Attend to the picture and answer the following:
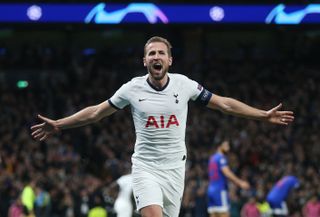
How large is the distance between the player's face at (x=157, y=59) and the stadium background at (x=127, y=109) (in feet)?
33.8

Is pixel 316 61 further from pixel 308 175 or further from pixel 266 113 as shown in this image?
pixel 266 113

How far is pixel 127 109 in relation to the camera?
2469 cm

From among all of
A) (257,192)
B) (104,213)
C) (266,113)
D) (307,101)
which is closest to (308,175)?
(257,192)

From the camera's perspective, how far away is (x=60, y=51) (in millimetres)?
27266

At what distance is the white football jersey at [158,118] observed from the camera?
24.0 ft

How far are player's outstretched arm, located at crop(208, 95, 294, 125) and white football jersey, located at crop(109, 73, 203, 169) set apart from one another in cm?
24

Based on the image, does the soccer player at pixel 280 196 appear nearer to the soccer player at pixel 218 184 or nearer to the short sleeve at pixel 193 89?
the soccer player at pixel 218 184

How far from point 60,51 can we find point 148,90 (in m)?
20.2

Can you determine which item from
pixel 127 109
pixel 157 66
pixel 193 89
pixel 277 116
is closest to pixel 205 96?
pixel 193 89

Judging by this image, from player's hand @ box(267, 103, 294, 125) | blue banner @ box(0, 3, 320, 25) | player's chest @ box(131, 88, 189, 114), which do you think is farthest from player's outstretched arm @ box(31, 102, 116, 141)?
blue banner @ box(0, 3, 320, 25)

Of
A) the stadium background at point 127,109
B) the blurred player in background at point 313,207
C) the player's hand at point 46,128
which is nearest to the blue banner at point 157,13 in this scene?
the stadium background at point 127,109

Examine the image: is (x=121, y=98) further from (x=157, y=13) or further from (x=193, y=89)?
(x=157, y=13)

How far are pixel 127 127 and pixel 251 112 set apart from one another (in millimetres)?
16025

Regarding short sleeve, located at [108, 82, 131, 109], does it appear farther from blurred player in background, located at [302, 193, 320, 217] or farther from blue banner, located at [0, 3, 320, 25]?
blue banner, located at [0, 3, 320, 25]
